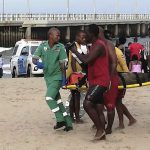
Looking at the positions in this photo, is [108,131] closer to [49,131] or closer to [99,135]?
[99,135]

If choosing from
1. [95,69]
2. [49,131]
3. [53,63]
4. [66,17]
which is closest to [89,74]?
[95,69]

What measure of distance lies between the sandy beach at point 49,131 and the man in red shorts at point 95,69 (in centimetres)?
45

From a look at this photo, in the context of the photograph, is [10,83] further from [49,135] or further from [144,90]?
[49,135]

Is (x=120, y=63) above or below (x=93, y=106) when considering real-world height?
above

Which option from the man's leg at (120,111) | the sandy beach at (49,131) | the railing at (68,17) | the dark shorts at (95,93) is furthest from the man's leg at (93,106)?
the railing at (68,17)

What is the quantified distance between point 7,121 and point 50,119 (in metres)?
0.77

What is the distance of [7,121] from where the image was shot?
908cm

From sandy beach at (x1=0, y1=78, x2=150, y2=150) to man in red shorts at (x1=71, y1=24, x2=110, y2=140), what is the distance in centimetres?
45

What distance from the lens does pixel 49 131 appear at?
26.7 ft

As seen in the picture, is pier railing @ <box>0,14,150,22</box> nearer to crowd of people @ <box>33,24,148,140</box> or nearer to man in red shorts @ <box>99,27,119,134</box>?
crowd of people @ <box>33,24,148,140</box>

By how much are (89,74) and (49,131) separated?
1452 mm

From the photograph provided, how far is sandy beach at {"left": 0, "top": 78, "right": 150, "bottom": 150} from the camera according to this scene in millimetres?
7078

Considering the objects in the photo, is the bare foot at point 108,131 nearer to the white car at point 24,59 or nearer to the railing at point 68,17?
the white car at point 24,59

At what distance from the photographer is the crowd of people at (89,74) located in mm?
7055
